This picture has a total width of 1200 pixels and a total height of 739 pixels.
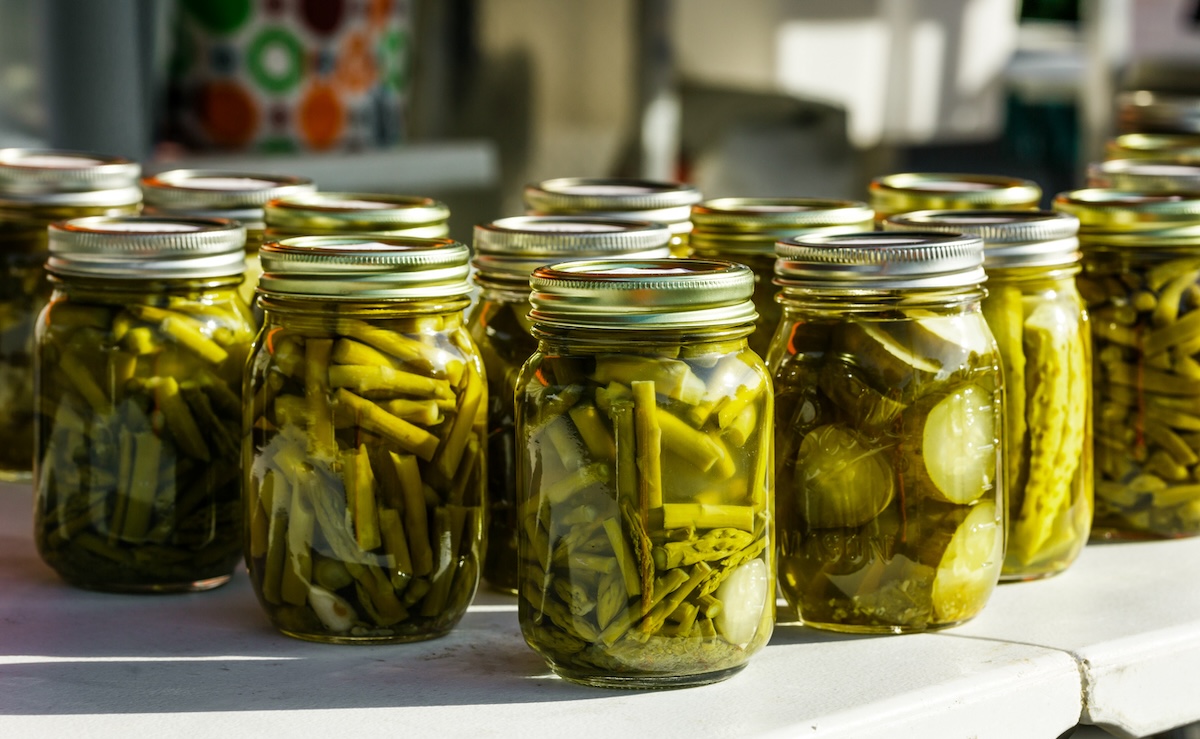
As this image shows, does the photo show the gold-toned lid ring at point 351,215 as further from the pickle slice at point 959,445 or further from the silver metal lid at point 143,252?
the pickle slice at point 959,445

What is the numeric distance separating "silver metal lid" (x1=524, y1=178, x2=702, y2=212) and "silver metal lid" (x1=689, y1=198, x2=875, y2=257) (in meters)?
0.03

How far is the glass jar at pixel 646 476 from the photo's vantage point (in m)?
0.70

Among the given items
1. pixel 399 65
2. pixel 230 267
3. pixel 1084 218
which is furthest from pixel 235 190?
pixel 399 65

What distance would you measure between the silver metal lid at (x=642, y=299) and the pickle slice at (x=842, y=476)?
92 millimetres

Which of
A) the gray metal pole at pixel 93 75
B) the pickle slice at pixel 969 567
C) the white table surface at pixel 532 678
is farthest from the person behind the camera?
the gray metal pole at pixel 93 75

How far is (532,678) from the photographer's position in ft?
2.48

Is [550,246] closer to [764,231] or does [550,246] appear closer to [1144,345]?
[764,231]

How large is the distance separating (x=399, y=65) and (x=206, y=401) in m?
1.33

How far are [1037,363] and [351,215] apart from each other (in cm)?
41

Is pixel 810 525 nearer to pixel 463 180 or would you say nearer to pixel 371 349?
pixel 371 349

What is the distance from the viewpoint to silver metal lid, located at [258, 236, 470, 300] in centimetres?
76

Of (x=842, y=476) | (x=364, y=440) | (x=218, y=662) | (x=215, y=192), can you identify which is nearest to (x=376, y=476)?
(x=364, y=440)

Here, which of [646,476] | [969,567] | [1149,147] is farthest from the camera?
[1149,147]

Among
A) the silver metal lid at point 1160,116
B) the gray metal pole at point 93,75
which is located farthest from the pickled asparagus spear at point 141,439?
the gray metal pole at point 93,75
